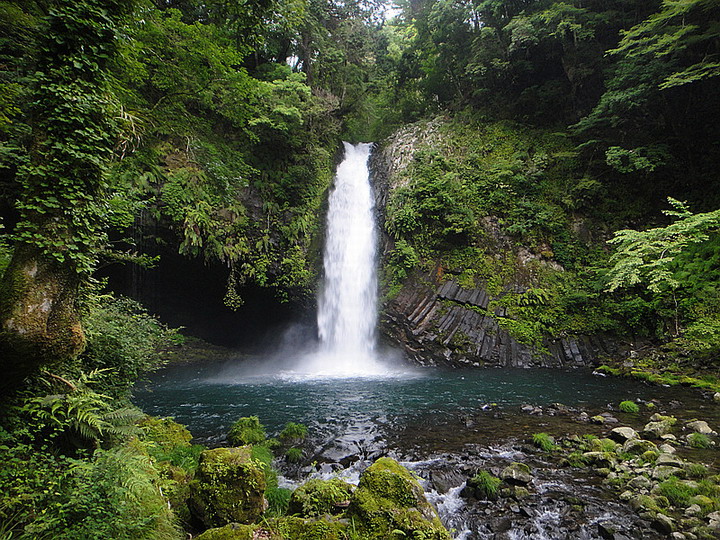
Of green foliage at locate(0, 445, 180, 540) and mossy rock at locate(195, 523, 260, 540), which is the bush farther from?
mossy rock at locate(195, 523, 260, 540)

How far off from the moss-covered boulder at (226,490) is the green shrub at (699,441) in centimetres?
676

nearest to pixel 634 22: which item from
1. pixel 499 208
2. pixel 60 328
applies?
pixel 499 208

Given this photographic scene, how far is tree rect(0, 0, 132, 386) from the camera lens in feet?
8.81

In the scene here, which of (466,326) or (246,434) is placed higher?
(466,326)

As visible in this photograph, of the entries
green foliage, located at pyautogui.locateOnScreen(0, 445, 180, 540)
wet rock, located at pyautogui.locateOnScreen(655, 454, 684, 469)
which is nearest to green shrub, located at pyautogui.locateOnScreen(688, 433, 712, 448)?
wet rock, located at pyautogui.locateOnScreen(655, 454, 684, 469)

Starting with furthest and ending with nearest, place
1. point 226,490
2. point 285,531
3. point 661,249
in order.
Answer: point 661,249 → point 226,490 → point 285,531

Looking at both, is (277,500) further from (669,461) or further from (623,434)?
(623,434)

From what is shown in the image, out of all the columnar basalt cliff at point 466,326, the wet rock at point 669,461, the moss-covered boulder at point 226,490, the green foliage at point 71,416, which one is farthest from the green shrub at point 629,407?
the green foliage at point 71,416

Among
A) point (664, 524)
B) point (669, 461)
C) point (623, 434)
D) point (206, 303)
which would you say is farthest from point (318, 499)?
point (206, 303)

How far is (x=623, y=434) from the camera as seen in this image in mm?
6078

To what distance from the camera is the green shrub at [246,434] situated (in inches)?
248

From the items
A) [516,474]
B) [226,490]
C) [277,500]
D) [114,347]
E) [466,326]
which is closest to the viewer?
[226,490]

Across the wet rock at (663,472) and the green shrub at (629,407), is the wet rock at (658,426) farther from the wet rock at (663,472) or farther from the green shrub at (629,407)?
the wet rock at (663,472)

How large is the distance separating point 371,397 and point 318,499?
6811 mm
